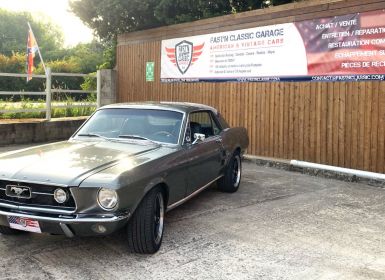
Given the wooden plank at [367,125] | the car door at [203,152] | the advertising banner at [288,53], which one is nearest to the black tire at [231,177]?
the car door at [203,152]

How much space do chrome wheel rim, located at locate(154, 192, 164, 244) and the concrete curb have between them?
4817mm

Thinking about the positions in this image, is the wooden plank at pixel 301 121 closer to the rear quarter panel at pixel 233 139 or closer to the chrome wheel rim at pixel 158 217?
the rear quarter panel at pixel 233 139

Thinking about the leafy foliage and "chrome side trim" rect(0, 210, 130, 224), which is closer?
"chrome side trim" rect(0, 210, 130, 224)

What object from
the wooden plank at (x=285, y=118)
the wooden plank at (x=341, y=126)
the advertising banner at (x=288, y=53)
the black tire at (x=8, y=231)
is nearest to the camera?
the black tire at (x=8, y=231)

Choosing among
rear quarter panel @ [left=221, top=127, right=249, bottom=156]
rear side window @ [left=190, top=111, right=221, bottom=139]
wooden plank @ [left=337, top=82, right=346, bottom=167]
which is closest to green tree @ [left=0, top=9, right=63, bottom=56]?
wooden plank @ [left=337, top=82, right=346, bottom=167]

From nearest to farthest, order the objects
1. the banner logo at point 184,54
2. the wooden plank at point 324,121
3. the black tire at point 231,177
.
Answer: the black tire at point 231,177 < the wooden plank at point 324,121 < the banner logo at point 184,54

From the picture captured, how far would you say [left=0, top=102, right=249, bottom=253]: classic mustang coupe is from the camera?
3977 mm

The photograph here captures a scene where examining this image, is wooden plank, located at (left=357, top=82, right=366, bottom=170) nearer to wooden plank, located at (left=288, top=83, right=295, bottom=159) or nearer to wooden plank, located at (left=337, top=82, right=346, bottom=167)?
wooden plank, located at (left=337, top=82, right=346, bottom=167)

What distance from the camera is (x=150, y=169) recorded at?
14.7 feet

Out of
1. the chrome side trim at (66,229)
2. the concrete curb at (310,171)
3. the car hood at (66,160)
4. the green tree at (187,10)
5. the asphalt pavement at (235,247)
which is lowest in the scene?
the asphalt pavement at (235,247)

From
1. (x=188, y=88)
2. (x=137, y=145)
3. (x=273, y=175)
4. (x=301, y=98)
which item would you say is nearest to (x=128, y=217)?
(x=137, y=145)

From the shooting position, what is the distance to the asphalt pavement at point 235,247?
4.09 meters

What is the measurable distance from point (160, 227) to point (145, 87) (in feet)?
29.7

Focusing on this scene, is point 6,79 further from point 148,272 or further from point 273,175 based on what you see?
point 148,272
